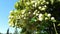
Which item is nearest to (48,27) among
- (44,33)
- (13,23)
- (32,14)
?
(44,33)

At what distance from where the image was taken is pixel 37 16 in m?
17.0

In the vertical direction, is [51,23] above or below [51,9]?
below

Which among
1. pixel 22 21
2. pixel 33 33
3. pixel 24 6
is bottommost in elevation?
pixel 33 33

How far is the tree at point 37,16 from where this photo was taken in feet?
54.9

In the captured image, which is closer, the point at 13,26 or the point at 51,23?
the point at 51,23

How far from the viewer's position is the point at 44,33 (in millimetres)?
17562

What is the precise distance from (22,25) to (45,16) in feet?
9.54

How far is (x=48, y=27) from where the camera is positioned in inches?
692

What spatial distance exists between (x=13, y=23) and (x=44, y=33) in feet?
9.84

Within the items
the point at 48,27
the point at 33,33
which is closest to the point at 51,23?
the point at 48,27

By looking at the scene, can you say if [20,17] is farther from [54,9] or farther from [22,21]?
[54,9]

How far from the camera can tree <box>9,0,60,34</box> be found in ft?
54.9

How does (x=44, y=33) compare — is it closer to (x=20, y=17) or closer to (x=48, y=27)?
(x=48, y=27)

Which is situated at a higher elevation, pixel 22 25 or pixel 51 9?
pixel 51 9
